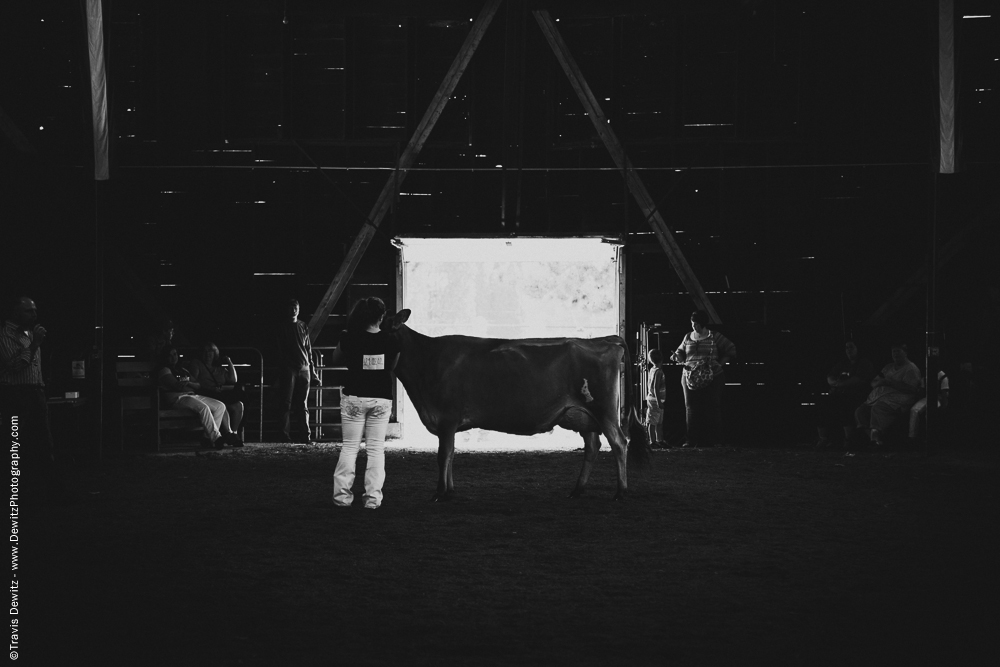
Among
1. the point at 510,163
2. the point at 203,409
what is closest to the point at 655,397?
the point at 510,163

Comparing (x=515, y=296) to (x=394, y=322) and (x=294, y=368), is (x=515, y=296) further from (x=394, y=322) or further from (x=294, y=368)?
(x=394, y=322)

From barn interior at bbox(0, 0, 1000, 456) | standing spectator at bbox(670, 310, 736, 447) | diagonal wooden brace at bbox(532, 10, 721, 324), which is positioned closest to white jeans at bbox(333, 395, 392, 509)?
standing spectator at bbox(670, 310, 736, 447)

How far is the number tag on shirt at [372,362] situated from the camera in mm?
9820

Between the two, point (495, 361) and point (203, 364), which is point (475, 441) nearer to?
point (203, 364)

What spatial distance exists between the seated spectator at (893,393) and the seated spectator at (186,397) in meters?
9.58

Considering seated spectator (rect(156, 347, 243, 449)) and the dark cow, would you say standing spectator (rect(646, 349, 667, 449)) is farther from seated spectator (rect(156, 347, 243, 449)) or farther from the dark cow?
seated spectator (rect(156, 347, 243, 449))

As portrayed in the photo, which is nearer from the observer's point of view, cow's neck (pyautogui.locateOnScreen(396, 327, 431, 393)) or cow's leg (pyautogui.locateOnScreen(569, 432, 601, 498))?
cow's neck (pyautogui.locateOnScreen(396, 327, 431, 393))

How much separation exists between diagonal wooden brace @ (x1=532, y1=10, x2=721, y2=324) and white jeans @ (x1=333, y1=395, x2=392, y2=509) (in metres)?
8.59

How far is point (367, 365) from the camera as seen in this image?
9820mm

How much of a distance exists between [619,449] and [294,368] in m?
7.52

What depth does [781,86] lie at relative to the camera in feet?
58.8

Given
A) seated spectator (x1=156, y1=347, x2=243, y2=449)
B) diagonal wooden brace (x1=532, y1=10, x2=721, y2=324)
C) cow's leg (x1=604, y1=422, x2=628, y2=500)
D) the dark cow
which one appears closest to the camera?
cow's leg (x1=604, y1=422, x2=628, y2=500)

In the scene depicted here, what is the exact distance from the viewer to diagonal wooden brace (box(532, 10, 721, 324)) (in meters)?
17.4

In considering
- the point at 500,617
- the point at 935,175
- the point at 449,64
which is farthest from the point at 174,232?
the point at 500,617
